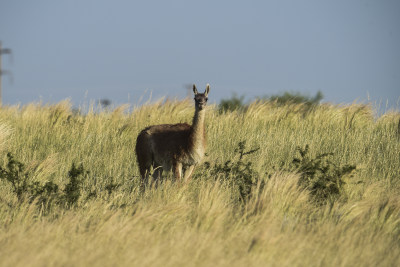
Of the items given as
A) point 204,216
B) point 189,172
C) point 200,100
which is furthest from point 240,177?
point 204,216

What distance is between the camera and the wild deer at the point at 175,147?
8469 mm

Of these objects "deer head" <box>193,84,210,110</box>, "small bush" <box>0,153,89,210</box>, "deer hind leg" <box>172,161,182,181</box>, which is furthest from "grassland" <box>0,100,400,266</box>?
"deer head" <box>193,84,210,110</box>

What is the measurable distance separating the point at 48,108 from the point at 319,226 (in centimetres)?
1082

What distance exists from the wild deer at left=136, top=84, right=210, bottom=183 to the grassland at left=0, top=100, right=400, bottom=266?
1.12ft

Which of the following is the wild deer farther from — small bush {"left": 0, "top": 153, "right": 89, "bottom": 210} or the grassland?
small bush {"left": 0, "top": 153, "right": 89, "bottom": 210}

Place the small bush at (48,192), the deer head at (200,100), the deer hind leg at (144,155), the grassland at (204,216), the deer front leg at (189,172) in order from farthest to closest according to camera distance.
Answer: the deer hind leg at (144,155), the deer front leg at (189,172), the deer head at (200,100), the small bush at (48,192), the grassland at (204,216)

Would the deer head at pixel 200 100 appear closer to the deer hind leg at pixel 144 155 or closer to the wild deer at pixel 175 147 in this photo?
the wild deer at pixel 175 147

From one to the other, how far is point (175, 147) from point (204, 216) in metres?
2.24

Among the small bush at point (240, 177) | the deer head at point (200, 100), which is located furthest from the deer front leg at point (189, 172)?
the deer head at point (200, 100)

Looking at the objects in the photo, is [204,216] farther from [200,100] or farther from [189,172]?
[189,172]

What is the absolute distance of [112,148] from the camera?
12.4 meters

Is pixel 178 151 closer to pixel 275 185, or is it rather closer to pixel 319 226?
pixel 275 185

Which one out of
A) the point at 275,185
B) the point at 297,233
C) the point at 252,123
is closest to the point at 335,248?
the point at 297,233

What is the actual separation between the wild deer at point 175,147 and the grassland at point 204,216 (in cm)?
34
